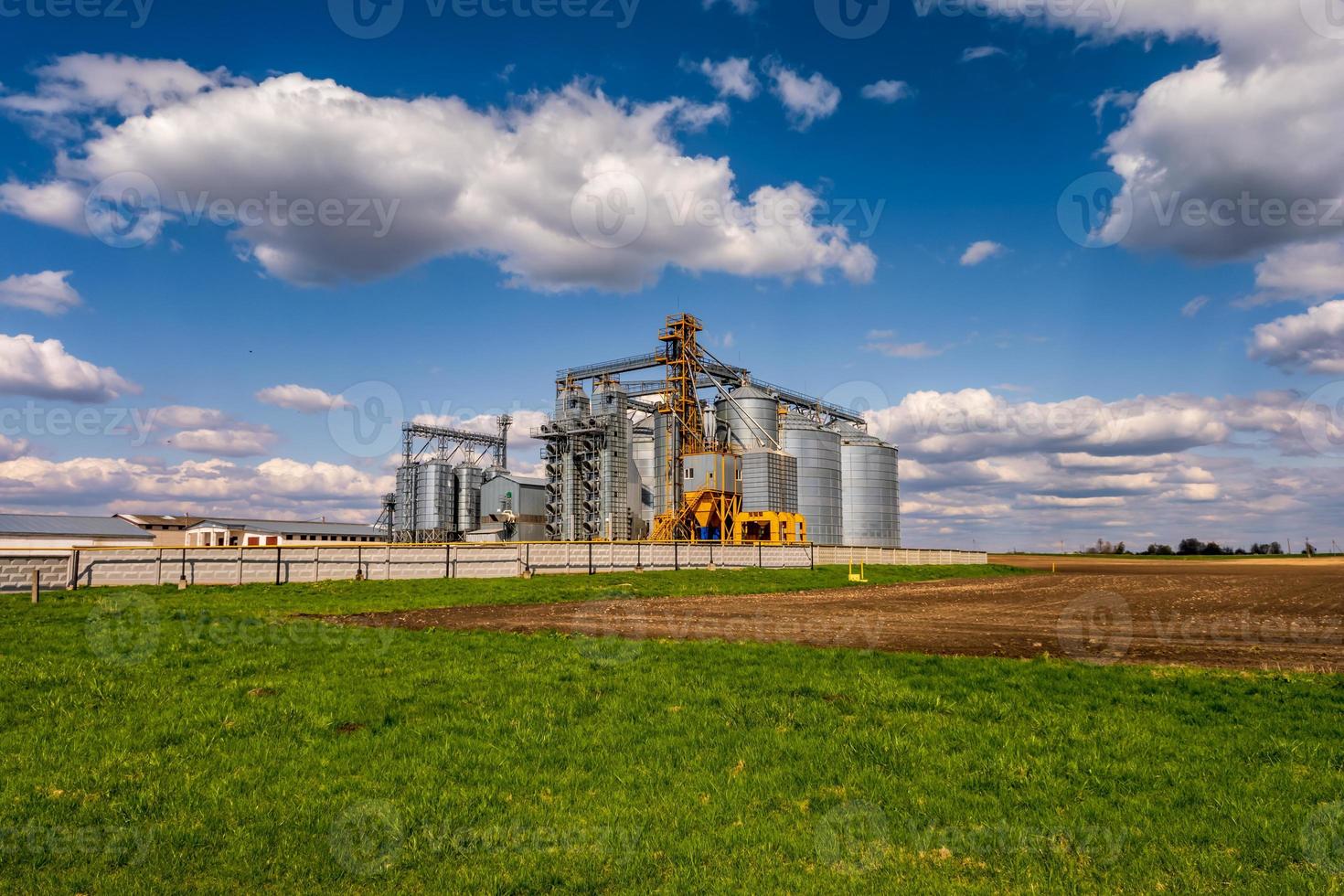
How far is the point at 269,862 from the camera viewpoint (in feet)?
23.2

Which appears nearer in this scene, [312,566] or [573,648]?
[573,648]

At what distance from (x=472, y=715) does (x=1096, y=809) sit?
7718 millimetres

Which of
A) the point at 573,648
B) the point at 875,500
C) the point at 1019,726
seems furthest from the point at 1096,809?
the point at 875,500

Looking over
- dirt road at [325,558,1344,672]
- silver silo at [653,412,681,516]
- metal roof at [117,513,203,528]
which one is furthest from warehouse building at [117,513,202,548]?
dirt road at [325,558,1344,672]

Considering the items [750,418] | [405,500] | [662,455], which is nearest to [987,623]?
[750,418]

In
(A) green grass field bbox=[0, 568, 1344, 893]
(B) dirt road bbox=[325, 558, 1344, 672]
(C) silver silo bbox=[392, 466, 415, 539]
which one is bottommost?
(B) dirt road bbox=[325, 558, 1344, 672]

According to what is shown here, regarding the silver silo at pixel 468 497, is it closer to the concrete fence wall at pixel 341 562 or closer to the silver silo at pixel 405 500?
the silver silo at pixel 405 500

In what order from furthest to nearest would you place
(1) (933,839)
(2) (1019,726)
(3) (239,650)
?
(3) (239,650) → (2) (1019,726) → (1) (933,839)

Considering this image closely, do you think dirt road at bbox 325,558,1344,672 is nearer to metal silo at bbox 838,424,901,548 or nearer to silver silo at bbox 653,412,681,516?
silver silo at bbox 653,412,681,516

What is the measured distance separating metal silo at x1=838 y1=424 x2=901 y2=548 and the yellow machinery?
13774 millimetres

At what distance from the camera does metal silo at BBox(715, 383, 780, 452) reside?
250 feet

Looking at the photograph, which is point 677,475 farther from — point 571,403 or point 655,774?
point 655,774

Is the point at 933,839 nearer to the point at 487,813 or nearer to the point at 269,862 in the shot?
the point at 487,813

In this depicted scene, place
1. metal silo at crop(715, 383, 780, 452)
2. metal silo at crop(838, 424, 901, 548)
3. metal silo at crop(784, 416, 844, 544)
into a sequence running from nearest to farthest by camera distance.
Answer: metal silo at crop(715, 383, 780, 452), metal silo at crop(784, 416, 844, 544), metal silo at crop(838, 424, 901, 548)
